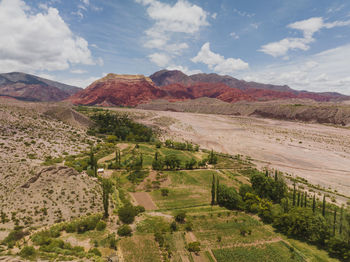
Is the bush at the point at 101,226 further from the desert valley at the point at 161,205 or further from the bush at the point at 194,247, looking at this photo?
the bush at the point at 194,247

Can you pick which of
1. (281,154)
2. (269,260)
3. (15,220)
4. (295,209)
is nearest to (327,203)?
(295,209)

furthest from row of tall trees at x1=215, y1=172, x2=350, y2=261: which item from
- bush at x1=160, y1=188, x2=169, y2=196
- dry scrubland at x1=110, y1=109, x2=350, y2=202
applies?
dry scrubland at x1=110, y1=109, x2=350, y2=202

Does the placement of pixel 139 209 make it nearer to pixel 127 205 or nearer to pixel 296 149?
pixel 127 205

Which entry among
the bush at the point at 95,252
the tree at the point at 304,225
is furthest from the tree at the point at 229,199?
the bush at the point at 95,252

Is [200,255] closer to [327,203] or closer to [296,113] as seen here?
[327,203]

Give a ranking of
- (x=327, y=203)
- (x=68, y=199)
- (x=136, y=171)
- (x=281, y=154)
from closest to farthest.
A: (x=68, y=199) → (x=327, y=203) → (x=136, y=171) → (x=281, y=154)

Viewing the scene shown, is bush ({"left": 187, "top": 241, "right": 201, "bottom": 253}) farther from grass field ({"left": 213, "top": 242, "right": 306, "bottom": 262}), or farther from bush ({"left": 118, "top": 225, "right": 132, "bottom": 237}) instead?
bush ({"left": 118, "top": 225, "right": 132, "bottom": 237})

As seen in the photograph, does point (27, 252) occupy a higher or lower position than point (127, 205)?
higher

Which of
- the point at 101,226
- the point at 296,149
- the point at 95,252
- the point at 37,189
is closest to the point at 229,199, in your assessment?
the point at 101,226
